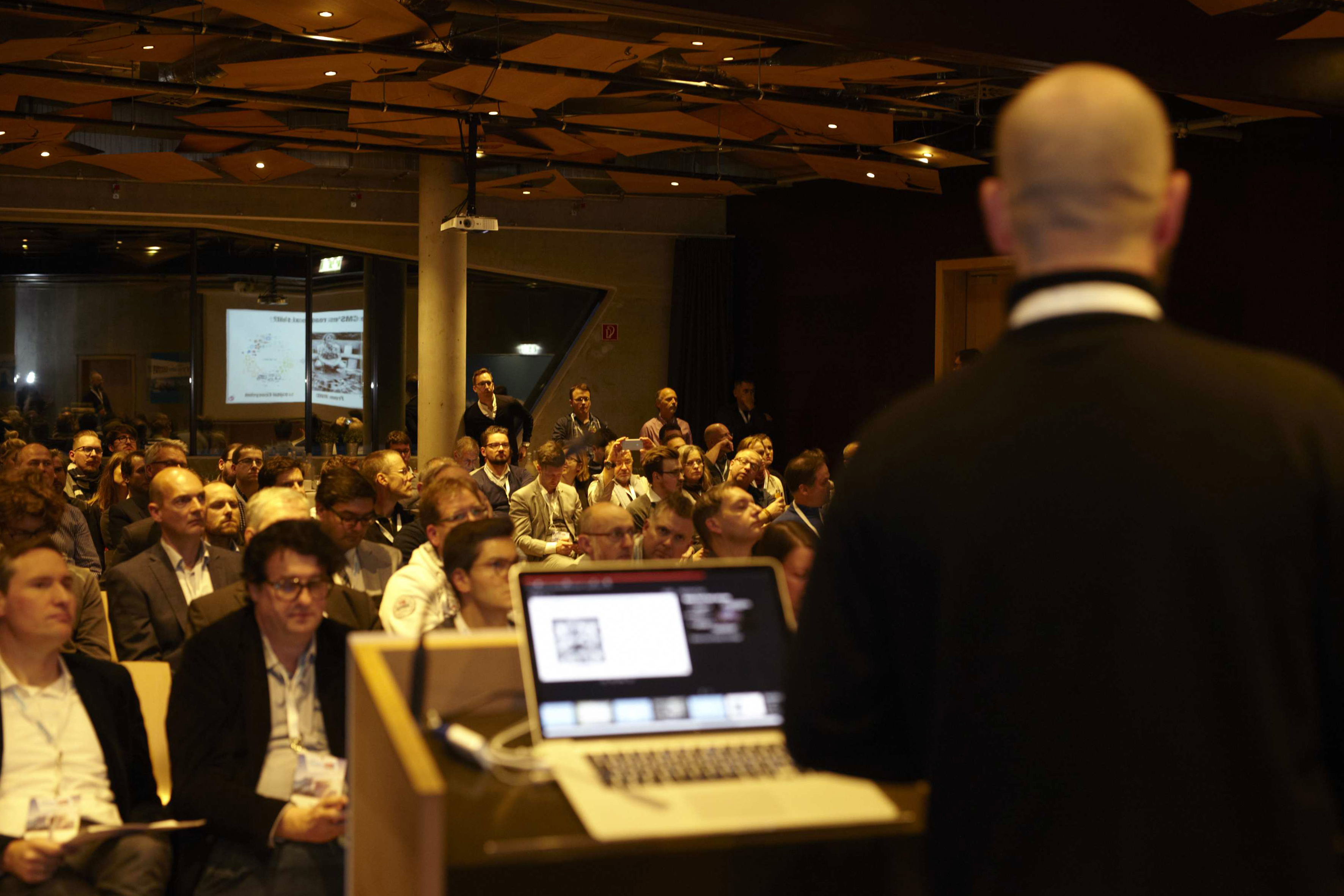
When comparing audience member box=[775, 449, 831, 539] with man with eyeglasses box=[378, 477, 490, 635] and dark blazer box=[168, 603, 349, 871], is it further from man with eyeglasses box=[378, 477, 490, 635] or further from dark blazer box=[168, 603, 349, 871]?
dark blazer box=[168, 603, 349, 871]

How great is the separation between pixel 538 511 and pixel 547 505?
0.12 m

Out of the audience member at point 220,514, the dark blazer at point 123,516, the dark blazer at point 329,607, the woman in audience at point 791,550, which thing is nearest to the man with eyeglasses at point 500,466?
the dark blazer at point 123,516

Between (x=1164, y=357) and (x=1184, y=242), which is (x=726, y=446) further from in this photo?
(x=1164, y=357)

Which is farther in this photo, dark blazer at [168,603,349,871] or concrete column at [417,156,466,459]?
concrete column at [417,156,466,459]

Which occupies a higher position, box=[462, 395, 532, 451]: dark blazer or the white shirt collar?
the white shirt collar

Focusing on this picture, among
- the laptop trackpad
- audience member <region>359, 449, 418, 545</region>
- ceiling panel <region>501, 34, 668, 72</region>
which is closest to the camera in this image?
the laptop trackpad

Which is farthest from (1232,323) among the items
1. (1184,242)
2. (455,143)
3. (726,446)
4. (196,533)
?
(196,533)

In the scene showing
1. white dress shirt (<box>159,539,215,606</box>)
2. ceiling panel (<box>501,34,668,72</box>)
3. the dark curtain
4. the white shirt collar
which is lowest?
white dress shirt (<box>159,539,215,606</box>)

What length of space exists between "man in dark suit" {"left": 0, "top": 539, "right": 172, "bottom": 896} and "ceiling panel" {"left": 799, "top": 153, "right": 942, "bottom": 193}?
8.38 meters

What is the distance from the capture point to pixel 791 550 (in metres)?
3.46

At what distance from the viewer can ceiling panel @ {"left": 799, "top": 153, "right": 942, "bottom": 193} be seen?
10.6m

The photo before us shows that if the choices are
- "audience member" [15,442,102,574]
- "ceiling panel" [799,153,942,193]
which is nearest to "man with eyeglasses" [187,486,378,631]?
"audience member" [15,442,102,574]

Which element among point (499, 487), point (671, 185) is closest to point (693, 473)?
point (499, 487)

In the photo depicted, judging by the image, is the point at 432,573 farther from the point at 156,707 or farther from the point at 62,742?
the point at 62,742
